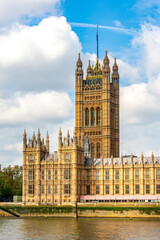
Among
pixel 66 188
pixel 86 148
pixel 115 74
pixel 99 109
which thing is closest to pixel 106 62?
pixel 115 74

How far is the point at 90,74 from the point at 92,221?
89331mm

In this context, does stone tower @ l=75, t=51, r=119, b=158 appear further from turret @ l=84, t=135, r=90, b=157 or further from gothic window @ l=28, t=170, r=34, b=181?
gothic window @ l=28, t=170, r=34, b=181

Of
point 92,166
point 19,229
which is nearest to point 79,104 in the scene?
point 92,166

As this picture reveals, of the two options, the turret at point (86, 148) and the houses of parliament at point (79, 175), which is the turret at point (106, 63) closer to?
the turret at point (86, 148)

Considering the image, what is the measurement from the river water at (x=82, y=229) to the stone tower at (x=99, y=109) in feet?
204

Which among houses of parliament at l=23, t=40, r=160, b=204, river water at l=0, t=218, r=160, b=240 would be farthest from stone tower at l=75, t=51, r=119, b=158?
river water at l=0, t=218, r=160, b=240

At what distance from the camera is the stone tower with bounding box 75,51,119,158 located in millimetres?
180875

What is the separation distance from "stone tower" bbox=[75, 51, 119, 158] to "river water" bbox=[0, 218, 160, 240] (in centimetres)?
6211

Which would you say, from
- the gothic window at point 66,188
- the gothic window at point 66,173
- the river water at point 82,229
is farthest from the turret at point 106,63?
the river water at point 82,229

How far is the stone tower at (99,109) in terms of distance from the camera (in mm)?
180875

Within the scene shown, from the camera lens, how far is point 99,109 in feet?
608

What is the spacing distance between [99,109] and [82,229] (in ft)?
295

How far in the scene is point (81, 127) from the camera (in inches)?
7259

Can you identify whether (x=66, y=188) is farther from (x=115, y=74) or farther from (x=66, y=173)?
(x=115, y=74)
